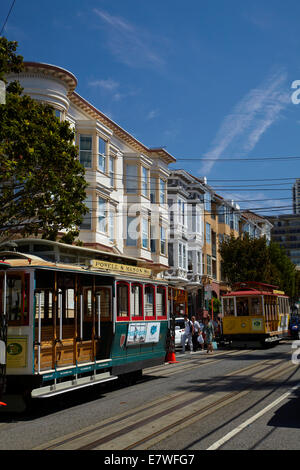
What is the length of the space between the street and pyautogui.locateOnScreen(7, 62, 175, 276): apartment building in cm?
1357

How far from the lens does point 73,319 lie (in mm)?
11523

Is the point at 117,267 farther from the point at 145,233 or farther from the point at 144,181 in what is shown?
the point at 144,181

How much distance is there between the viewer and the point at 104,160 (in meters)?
31.5

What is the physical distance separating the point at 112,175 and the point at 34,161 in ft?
60.0

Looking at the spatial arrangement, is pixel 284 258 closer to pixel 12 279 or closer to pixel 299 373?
pixel 299 373

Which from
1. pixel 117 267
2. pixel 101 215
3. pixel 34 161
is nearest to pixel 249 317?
pixel 101 215

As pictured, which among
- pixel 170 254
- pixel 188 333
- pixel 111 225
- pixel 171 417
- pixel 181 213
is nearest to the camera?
pixel 171 417

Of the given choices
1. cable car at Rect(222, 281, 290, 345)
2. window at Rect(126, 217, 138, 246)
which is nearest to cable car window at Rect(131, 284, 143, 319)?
cable car at Rect(222, 281, 290, 345)

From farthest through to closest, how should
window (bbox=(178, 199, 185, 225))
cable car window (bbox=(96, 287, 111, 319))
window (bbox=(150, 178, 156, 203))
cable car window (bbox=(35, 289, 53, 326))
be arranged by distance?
window (bbox=(178, 199, 185, 225)) → window (bbox=(150, 178, 156, 203)) → cable car window (bbox=(96, 287, 111, 319)) → cable car window (bbox=(35, 289, 53, 326))

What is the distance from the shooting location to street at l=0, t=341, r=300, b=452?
24.7ft

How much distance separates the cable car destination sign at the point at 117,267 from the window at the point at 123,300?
1.41 ft

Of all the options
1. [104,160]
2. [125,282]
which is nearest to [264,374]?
[125,282]

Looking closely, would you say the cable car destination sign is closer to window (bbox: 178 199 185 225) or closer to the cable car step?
the cable car step

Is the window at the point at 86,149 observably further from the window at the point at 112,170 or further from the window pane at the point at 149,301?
the window pane at the point at 149,301
